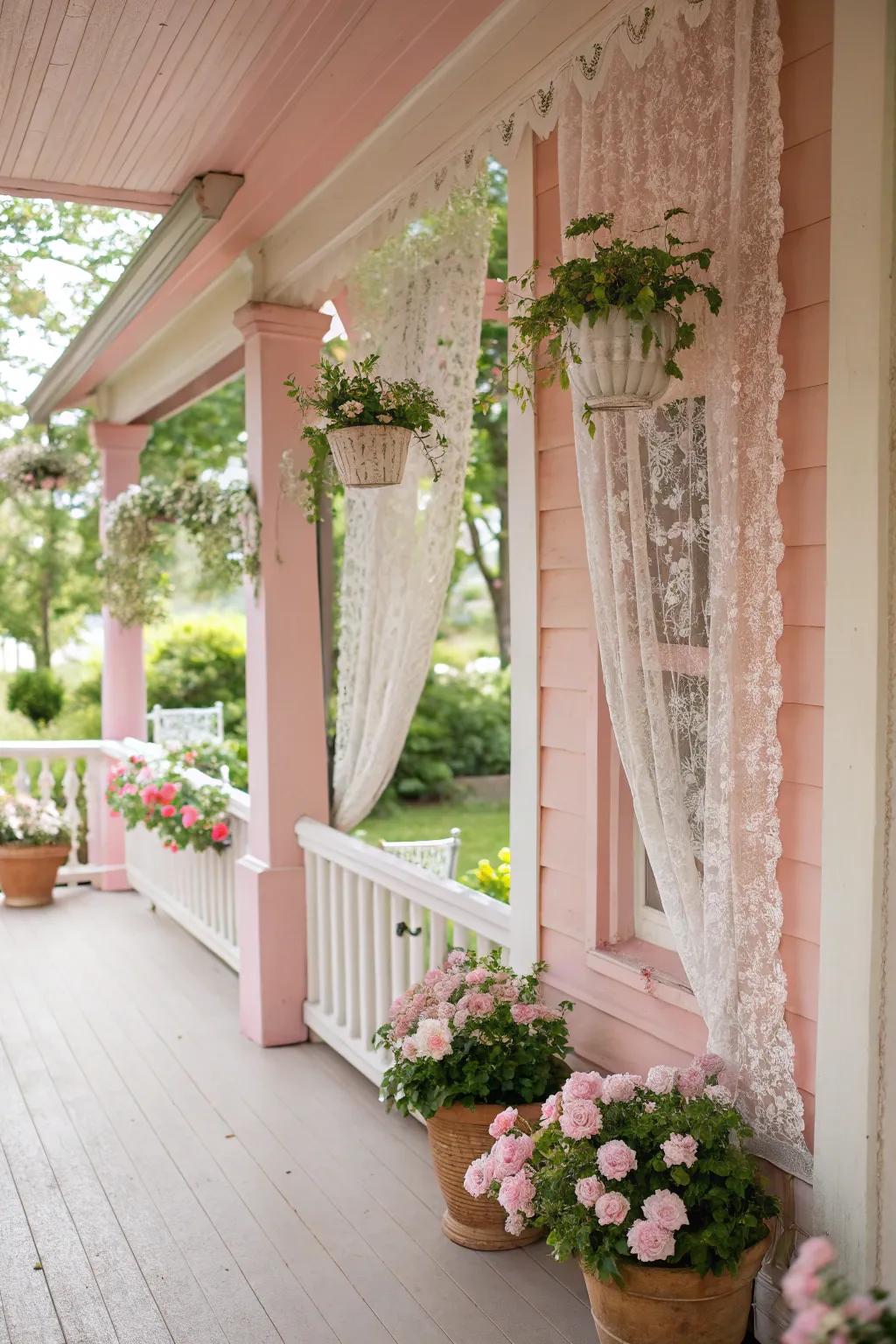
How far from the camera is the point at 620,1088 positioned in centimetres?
236

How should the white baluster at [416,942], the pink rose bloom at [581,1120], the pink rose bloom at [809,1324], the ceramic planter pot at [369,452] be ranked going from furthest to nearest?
the white baluster at [416,942]
the ceramic planter pot at [369,452]
the pink rose bloom at [581,1120]
the pink rose bloom at [809,1324]

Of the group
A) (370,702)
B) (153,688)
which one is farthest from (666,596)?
(153,688)

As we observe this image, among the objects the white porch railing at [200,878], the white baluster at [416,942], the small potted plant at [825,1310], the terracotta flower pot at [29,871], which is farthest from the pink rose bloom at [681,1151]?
the terracotta flower pot at [29,871]

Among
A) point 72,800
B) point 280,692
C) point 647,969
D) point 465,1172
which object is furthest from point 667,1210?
point 72,800

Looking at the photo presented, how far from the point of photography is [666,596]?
2.39 m

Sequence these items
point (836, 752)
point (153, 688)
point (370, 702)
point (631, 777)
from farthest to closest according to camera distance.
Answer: point (153, 688) < point (370, 702) < point (631, 777) < point (836, 752)

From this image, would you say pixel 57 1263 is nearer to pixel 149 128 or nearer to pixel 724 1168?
pixel 724 1168

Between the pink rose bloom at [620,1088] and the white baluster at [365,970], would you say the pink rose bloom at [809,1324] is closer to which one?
the pink rose bloom at [620,1088]

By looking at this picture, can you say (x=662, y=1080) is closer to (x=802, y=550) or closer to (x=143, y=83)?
(x=802, y=550)

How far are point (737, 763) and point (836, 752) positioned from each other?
0.73 ft

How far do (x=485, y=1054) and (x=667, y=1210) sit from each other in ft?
2.47

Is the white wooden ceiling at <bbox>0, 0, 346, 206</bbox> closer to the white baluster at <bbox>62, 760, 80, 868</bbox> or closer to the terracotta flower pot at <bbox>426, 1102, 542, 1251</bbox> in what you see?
the terracotta flower pot at <bbox>426, 1102, 542, 1251</bbox>

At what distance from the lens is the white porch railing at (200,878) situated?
5.28m

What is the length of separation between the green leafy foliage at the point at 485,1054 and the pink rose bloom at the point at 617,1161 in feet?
1.92
